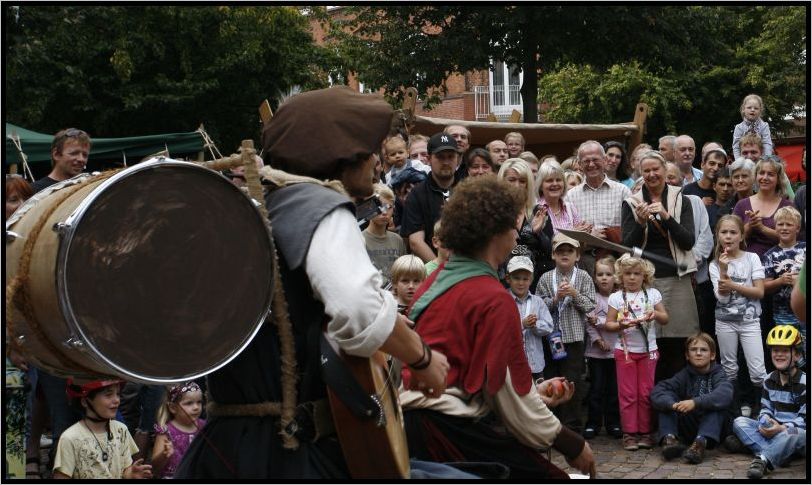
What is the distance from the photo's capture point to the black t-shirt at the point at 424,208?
823cm

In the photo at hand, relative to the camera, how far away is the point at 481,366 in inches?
173

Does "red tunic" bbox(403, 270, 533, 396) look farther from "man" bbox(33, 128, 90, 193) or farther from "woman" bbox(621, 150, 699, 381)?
"woman" bbox(621, 150, 699, 381)

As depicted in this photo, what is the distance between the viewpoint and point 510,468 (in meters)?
4.45

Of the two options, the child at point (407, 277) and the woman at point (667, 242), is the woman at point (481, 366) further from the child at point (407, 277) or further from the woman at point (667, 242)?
the woman at point (667, 242)

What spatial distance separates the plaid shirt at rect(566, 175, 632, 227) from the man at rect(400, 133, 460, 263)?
125 centimetres

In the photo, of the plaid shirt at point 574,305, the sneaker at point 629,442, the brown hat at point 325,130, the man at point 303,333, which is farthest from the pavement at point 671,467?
the brown hat at point 325,130

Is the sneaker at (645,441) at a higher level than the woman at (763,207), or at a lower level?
lower

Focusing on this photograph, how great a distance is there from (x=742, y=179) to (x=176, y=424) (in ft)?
16.3

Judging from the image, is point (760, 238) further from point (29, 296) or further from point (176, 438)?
point (29, 296)

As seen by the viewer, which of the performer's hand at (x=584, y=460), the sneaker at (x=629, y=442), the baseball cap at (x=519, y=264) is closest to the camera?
the performer's hand at (x=584, y=460)

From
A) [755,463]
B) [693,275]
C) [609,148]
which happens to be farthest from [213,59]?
[755,463]

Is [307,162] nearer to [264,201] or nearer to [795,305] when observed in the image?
[264,201]

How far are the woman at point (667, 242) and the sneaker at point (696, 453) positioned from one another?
965mm

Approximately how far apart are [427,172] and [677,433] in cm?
280
